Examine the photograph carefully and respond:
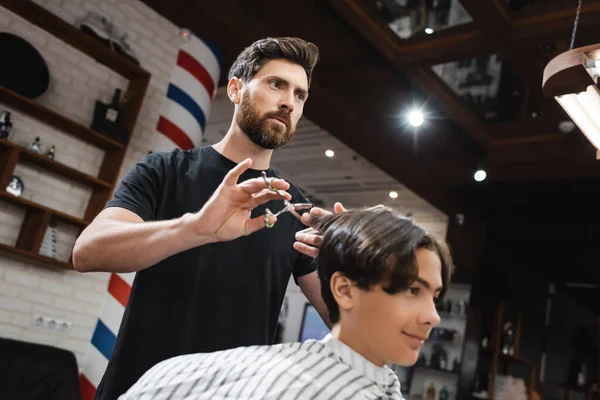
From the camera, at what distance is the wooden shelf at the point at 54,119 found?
343 centimetres

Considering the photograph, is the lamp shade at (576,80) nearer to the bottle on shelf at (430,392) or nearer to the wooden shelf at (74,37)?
the wooden shelf at (74,37)

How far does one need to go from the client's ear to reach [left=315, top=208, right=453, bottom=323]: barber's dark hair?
12 millimetres

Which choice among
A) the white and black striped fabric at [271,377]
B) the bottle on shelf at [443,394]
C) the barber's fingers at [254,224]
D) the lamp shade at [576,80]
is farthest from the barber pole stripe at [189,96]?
the bottle on shelf at [443,394]

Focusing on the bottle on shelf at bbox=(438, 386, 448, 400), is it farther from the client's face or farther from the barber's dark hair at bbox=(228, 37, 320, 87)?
the client's face

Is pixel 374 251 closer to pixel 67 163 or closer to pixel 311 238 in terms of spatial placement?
pixel 311 238

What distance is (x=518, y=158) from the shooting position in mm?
5656

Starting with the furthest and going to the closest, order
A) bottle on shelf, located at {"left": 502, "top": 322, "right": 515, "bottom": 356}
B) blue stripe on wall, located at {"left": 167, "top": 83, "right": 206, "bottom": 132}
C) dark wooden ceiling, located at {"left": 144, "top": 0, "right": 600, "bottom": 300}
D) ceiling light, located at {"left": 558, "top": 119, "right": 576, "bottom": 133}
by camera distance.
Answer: bottle on shelf, located at {"left": 502, "top": 322, "right": 515, "bottom": 356} < ceiling light, located at {"left": 558, "top": 119, "right": 576, "bottom": 133} < blue stripe on wall, located at {"left": 167, "top": 83, "right": 206, "bottom": 132} < dark wooden ceiling, located at {"left": 144, "top": 0, "right": 600, "bottom": 300}

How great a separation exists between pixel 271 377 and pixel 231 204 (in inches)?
11.8

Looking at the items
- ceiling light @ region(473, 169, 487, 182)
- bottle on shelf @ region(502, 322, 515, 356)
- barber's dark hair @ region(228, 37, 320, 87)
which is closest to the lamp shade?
barber's dark hair @ region(228, 37, 320, 87)

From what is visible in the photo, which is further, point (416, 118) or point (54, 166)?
point (416, 118)

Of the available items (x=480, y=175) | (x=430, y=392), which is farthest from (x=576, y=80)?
(x=430, y=392)

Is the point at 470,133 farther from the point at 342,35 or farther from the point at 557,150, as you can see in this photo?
the point at 342,35

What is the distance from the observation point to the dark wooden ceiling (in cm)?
415

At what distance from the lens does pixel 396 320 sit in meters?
1.00
